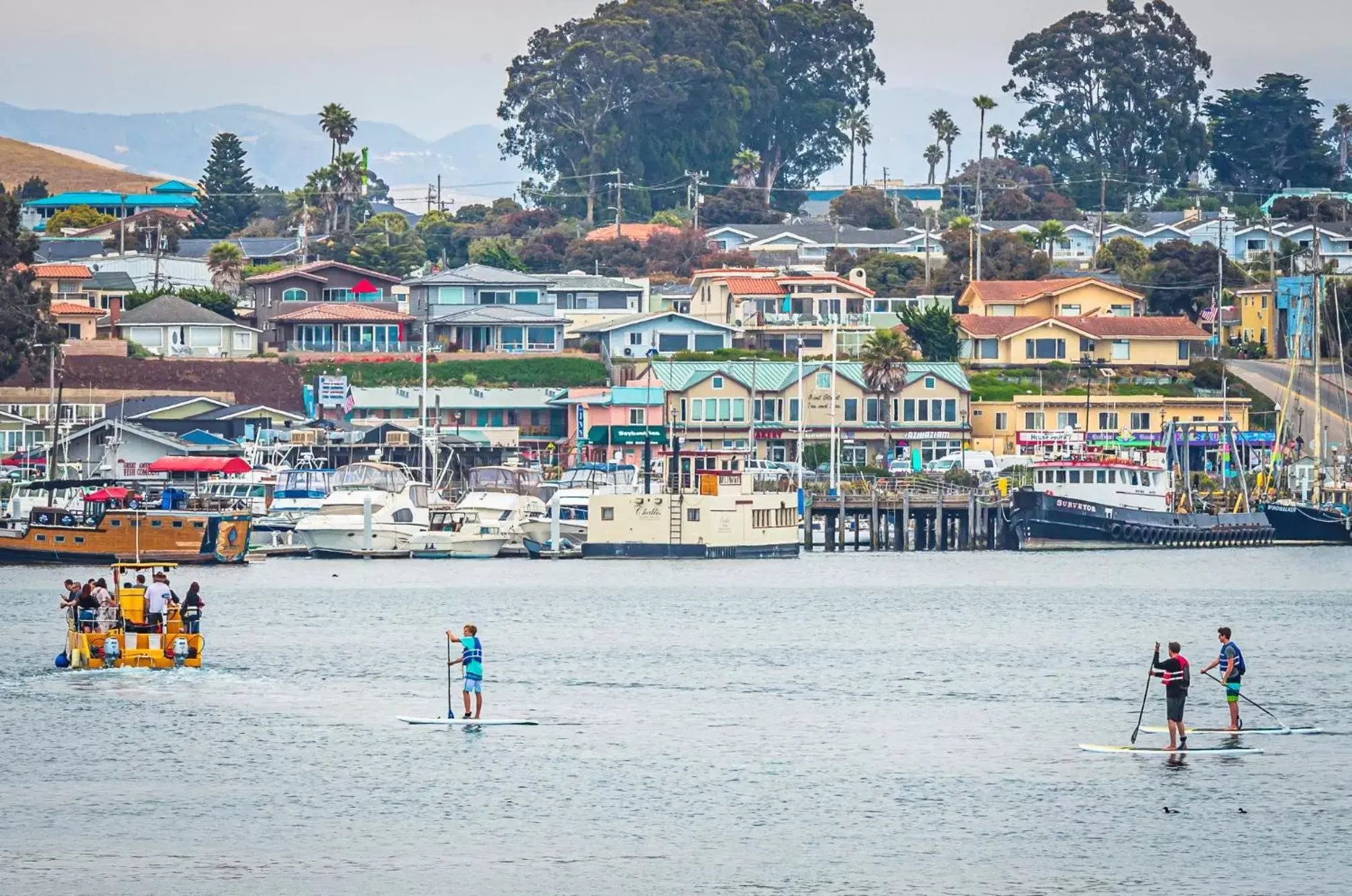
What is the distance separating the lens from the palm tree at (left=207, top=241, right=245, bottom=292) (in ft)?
513

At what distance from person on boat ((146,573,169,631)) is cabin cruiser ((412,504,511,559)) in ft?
143

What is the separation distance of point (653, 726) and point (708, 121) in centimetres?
15313

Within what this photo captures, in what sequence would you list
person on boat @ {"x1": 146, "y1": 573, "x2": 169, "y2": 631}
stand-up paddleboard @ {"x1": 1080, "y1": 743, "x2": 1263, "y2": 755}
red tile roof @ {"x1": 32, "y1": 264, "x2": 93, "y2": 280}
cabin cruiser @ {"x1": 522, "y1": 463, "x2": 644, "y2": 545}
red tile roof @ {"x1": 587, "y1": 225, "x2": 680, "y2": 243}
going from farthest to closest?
red tile roof @ {"x1": 587, "y1": 225, "x2": 680, "y2": 243}
red tile roof @ {"x1": 32, "y1": 264, "x2": 93, "y2": 280}
cabin cruiser @ {"x1": 522, "y1": 463, "x2": 644, "y2": 545}
person on boat @ {"x1": 146, "y1": 573, "x2": 169, "y2": 631}
stand-up paddleboard @ {"x1": 1080, "y1": 743, "x2": 1263, "y2": 755}

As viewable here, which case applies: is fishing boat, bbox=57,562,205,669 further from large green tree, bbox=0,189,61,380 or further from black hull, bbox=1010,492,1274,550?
large green tree, bbox=0,189,61,380

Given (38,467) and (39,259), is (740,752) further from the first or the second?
(39,259)

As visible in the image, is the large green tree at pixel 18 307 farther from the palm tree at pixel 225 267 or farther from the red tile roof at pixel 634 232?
the red tile roof at pixel 634 232

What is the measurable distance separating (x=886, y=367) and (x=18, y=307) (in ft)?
158

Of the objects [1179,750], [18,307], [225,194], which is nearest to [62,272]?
[18,307]

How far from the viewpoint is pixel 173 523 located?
280ft

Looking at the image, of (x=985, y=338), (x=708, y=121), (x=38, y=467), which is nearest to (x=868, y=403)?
(x=985, y=338)

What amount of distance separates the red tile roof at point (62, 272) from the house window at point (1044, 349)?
61.6m

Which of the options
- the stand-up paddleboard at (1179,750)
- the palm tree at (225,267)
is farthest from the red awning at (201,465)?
the stand-up paddleboard at (1179,750)

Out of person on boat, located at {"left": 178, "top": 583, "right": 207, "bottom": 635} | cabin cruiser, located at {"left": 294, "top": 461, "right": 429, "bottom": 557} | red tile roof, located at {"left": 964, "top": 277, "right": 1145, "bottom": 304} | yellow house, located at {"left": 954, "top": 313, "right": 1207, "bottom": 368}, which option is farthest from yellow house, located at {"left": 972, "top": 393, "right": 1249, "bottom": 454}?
person on boat, located at {"left": 178, "top": 583, "right": 207, "bottom": 635}

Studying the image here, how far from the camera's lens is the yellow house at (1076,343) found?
139375 mm
